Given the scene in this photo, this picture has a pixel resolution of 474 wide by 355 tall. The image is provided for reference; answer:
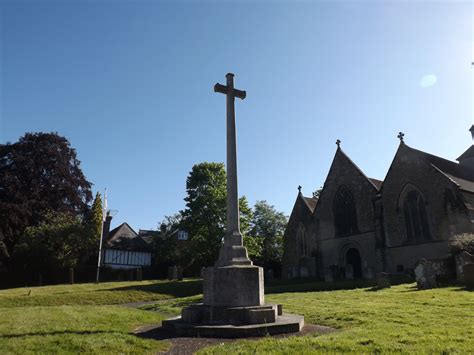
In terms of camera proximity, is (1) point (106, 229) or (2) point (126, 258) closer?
(2) point (126, 258)

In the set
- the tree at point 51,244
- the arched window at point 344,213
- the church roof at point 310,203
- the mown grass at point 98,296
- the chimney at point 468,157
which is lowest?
the mown grass at point 98,296

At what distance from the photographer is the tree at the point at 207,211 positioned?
29.9 metres

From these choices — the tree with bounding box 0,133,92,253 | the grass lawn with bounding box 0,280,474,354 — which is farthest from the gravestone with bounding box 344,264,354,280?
the tree with bounding box 0,133,92,253

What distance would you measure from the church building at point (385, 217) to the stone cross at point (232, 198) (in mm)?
16474

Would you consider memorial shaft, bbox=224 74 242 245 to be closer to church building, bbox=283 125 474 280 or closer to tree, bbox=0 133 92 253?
church building, bbox=283 125 474 280

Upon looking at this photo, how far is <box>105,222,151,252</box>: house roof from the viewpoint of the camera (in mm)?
37750

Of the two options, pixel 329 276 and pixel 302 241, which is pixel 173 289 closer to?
pixel 329 276

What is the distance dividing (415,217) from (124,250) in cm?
2835

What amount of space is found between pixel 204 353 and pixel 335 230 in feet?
86.9

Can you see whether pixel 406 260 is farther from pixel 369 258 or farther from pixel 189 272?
pixel 189 272

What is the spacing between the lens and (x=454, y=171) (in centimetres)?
2672

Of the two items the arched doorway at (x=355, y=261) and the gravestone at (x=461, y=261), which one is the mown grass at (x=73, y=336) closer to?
the gravestone at (x=461, y=261)

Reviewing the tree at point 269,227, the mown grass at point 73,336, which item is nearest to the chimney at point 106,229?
the tree at point 269,227

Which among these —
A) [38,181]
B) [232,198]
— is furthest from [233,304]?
[38,181]
